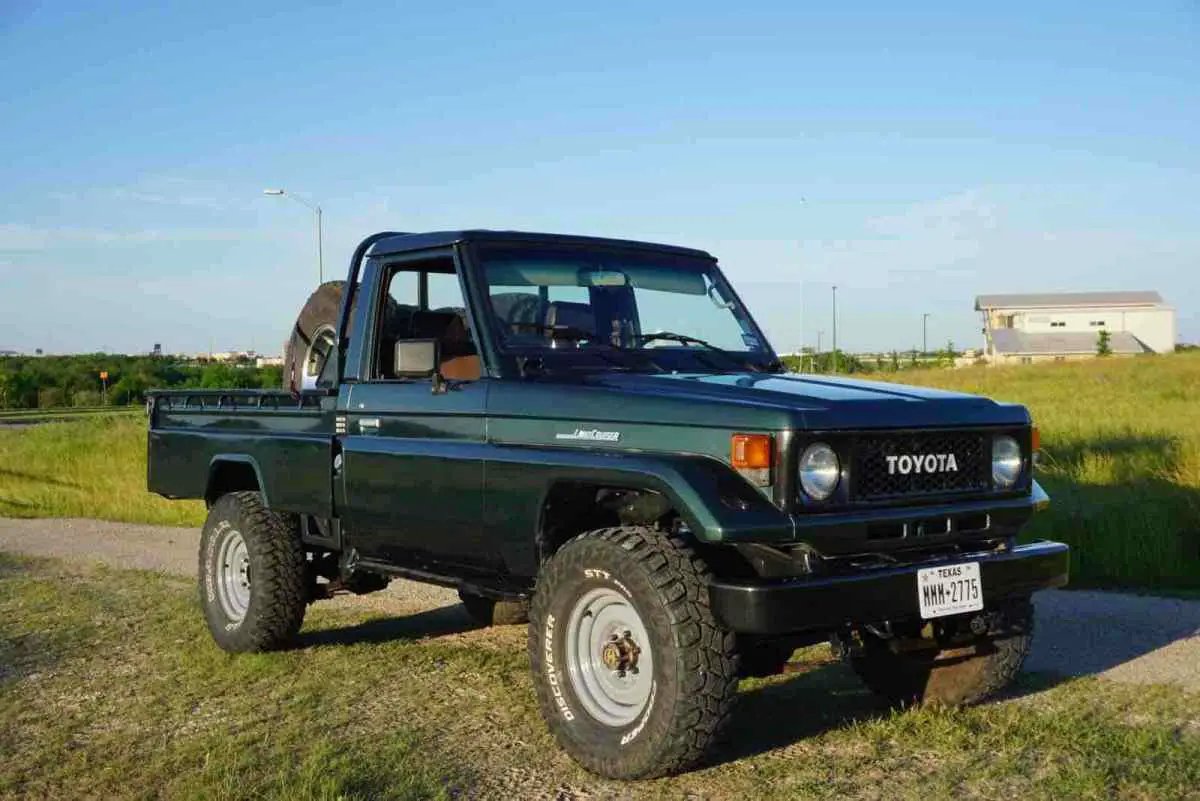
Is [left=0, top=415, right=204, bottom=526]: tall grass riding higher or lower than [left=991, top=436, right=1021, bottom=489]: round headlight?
lower

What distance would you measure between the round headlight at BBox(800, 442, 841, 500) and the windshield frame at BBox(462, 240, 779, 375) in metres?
1.27

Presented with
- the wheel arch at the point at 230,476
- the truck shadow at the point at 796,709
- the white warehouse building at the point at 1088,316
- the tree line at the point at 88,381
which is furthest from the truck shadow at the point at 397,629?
the white warehouse building at the point at 1088,316

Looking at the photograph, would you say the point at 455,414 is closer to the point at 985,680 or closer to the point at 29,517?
the point at 985,680

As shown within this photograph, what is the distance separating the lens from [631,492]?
4.86 m

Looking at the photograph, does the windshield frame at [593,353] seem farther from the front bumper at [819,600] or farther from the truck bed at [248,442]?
the front bumper at [819,600]

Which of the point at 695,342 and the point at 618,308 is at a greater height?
the point at 618,308

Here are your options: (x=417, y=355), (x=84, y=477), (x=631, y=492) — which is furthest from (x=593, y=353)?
(x=84, y=477)

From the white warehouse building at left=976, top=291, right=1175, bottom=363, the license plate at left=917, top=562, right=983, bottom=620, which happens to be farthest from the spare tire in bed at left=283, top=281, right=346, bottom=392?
the white warehouse building at left=976, top=291, right=1175, bottom=363

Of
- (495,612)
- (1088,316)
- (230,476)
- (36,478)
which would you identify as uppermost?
(1088,316)

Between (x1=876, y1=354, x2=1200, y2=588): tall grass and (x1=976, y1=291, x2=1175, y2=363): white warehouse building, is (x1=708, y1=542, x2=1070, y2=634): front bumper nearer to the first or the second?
(x1=876, y1=354, x2=1200, y2=588): tall grass

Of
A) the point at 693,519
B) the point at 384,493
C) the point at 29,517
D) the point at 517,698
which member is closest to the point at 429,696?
the point at 517,698

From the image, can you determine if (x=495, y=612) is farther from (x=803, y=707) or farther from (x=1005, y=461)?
(x=1005, y=461)

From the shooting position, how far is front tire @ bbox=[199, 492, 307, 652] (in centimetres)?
667

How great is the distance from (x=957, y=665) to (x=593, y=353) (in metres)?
2.06
